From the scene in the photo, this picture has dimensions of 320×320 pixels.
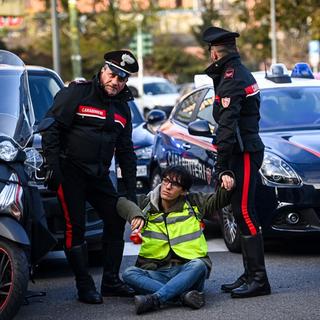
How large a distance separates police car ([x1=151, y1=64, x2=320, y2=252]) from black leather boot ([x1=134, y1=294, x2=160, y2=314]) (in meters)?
1.62

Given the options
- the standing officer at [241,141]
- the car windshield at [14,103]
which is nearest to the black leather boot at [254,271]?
the standing officer at [241,141]

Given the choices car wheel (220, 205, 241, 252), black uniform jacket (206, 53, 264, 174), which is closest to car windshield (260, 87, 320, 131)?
car wheel (220, 205, 241, 252)

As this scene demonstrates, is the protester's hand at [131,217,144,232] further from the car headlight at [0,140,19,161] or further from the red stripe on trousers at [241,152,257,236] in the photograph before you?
the car headlight at [0,140,19,161]

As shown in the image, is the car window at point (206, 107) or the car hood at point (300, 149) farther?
the car window at point (206, 107)

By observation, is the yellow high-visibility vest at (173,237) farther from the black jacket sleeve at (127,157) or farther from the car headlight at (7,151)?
the car headlight at (7,151)

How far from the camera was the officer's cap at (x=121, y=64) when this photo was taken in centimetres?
674

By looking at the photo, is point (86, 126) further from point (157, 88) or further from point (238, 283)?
point (157, 88)

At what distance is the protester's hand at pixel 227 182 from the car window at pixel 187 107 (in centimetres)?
360

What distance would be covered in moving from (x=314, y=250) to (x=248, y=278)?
1.99 metres

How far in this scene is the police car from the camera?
8336 mm

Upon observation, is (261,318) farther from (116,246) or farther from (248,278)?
(116,246)

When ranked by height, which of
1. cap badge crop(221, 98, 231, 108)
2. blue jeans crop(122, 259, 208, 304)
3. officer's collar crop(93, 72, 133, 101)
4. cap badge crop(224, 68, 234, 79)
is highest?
cap badge crop(224, 68, 234, 79)

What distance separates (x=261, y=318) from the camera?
6.27 meters

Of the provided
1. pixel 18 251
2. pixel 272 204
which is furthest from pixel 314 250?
pixel 18 251
